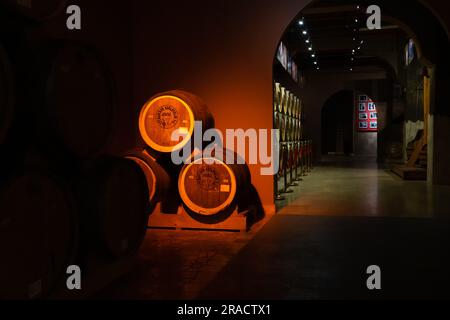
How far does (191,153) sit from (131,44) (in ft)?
6.78

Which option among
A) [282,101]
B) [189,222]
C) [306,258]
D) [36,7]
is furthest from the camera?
[282,101]

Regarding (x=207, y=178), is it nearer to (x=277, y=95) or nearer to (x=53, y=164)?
(x=53, y=164)

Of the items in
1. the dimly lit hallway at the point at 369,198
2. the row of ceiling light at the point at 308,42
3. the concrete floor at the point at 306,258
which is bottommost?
the concrete floor at the point at 306,258

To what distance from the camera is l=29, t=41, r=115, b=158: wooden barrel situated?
2.48 meters

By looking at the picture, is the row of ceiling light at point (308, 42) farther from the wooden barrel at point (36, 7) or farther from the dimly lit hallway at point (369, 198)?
the wooden barrel at point (36, 7)

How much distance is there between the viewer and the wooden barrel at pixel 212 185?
16.1 feet

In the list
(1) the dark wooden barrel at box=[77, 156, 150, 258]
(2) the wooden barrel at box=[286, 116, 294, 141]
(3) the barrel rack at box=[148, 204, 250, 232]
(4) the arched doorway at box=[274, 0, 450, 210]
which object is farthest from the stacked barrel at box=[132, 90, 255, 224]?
(2) the wooden barrel at box=[286, 116, 294, 141]

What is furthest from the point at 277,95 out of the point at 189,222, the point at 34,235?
the point at 34,235

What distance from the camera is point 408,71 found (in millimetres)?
13484

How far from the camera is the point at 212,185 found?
4980 mm

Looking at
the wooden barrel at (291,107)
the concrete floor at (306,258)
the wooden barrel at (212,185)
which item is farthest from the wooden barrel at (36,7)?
the wooden barrel at (291,107)

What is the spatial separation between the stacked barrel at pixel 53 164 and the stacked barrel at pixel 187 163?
5.97ft

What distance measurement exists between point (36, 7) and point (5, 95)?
697 millimetres

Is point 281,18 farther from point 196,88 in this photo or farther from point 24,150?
point 24,150
